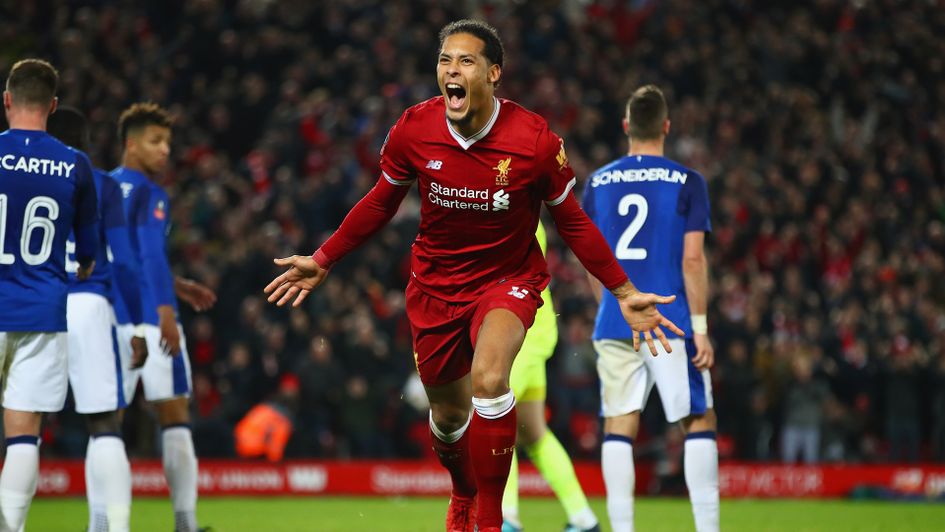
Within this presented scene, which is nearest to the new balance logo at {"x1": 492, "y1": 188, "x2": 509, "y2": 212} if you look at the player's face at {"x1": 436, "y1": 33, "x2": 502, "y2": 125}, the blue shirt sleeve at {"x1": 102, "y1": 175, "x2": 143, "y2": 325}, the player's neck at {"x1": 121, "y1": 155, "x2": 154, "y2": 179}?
the player's face at {"x1": 436, "y1": 33, "x2": 502, "y2": 125}

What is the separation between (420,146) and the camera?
22.6 feet

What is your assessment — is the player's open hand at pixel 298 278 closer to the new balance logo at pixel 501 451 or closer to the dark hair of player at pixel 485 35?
the new balance logo at pixel 501 451

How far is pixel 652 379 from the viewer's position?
27.2 ft

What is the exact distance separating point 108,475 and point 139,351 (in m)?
0.80

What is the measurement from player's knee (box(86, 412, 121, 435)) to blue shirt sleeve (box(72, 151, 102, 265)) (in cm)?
103

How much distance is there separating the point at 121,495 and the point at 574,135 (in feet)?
47.4

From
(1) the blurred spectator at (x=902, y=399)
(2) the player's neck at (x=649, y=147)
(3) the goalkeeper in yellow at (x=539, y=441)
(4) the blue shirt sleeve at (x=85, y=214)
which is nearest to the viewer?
(4) the blue shirt sleeve at (x=85, y=214)

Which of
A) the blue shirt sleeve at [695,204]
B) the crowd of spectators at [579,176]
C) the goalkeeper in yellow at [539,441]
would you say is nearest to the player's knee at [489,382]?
the blue shirt sleeve at [695,204]

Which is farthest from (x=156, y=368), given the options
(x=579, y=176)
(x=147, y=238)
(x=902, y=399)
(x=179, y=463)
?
(x=902, y=399)

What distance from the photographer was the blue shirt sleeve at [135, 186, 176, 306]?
8656mm

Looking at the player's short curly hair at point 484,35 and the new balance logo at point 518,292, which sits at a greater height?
the player's short curly hair at point 484,35

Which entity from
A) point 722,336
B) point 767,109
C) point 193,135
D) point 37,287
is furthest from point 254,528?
Answer: point 767,109

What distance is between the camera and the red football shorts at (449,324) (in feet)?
22.5

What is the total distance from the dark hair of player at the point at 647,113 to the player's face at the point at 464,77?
5.82ft
